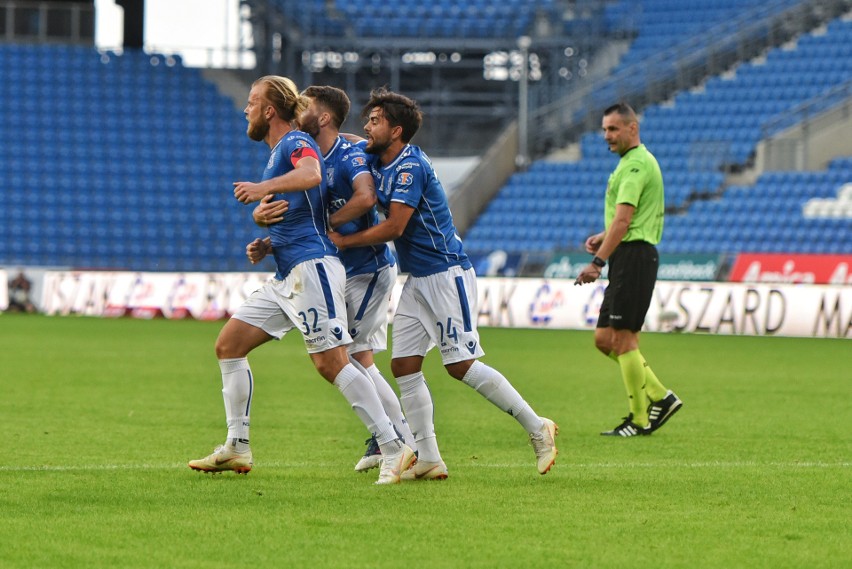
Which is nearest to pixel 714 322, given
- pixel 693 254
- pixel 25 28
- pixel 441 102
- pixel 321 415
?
pixel 693 254

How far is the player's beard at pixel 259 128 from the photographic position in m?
7.25

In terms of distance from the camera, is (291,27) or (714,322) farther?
(291,27)

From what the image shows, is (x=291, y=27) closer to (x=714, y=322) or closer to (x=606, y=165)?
(x=606, y=165)

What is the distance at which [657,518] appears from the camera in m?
6.15

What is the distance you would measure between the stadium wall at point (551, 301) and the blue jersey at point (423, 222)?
1554 cm

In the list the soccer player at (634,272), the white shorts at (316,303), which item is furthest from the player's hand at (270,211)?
the soccer player at (634,272)

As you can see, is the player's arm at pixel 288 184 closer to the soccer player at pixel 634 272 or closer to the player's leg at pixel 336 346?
the player's leg at pixel 336 346

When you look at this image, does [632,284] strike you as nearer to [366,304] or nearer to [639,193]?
[639,193]

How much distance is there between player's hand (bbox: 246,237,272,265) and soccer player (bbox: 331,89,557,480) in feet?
1.10

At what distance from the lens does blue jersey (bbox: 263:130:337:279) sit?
23.2 ft

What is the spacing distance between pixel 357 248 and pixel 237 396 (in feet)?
3.44

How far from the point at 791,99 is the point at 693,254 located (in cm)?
779

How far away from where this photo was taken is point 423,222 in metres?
7.45

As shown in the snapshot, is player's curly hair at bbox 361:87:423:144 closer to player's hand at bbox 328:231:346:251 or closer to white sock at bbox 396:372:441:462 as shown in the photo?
player's hand at bbox 328:231:346:251
